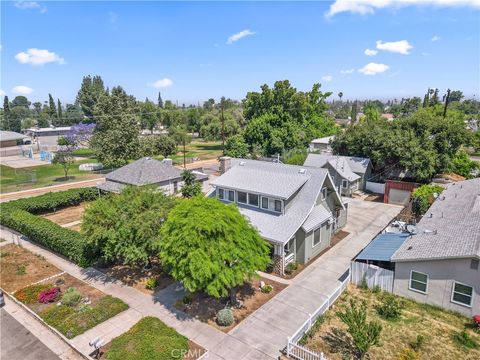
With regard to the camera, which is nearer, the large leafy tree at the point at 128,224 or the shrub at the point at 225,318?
the shrub at the point at 225,318

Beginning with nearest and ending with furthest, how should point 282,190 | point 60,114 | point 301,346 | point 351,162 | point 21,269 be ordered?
point 301,346
point 21,269
point 282,190
point 351,162
point 60,114

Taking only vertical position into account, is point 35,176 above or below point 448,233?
below

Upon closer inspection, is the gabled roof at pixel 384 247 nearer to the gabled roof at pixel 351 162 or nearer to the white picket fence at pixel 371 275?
the white picket fence at pixel 371 275

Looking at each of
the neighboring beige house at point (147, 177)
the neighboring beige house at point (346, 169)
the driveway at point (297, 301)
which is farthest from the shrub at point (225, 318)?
the neighboring beige house at point (346, 169)

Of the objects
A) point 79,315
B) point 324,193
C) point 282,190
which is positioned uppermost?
point 282,190

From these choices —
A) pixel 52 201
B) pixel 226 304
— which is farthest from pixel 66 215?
pixel 226 304

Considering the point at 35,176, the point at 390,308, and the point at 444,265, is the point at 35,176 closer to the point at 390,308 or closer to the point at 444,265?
the point at 390,308

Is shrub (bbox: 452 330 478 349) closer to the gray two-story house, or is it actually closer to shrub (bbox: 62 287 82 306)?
the gray two-story house
